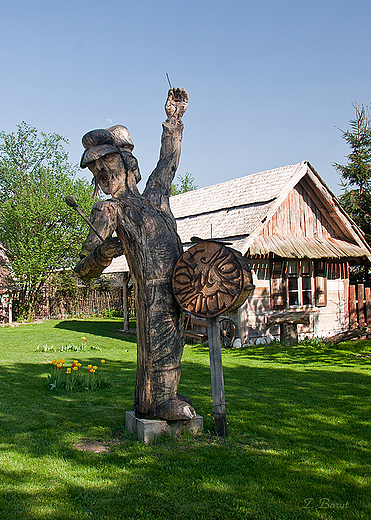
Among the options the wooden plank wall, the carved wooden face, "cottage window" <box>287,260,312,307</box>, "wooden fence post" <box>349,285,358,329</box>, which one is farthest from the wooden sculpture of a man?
"wooden fence post" <box>349,285,358,329</box>

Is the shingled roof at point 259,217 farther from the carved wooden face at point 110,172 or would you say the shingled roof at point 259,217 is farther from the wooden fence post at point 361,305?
the carved wooden face at point 110,172

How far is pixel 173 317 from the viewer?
393 cm

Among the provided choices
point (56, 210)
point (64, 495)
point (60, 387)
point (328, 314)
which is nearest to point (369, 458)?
point (64, 495)

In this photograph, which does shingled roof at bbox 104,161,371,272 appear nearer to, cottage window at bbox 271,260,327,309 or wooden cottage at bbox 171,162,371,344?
wooden cottage at bbox 171,162,371,344

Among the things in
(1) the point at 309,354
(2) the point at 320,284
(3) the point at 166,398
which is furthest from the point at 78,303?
(3) the point at 166,398

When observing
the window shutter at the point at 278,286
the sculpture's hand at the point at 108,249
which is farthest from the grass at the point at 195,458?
the window shutter at the point at 278,286

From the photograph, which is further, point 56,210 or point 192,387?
point 56,210

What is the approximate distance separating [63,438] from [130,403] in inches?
59.1

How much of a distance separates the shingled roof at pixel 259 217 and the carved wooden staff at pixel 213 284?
23.0 feet

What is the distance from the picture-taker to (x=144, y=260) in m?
3.90

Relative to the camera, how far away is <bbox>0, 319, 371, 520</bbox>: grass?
2832 millimetres

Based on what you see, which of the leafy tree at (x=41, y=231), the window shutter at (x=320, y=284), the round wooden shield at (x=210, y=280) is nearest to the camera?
the round wooden shield at (x=210, y=280)

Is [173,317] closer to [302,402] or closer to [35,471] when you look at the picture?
[35,471]

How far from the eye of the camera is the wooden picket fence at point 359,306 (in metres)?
14.6
